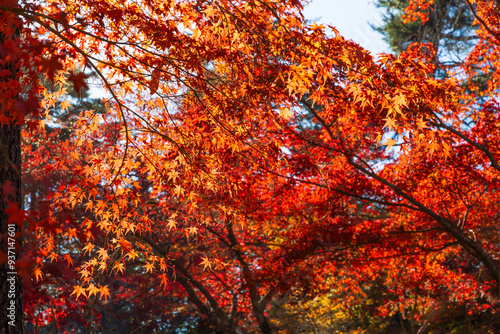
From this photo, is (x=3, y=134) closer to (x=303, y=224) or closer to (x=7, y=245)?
(x=7, y=245)

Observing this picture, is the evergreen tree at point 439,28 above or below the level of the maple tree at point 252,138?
above

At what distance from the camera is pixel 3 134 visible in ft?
12.2

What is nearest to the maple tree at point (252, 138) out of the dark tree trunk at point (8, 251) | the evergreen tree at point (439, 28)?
the dark tree trunk at point (8, 251)

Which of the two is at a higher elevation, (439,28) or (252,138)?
(439,28)

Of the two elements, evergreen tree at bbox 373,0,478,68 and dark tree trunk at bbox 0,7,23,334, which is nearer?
dark tree trunk at bbox 0,7,23,334

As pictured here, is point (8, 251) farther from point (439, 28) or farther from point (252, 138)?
point (439, 28)

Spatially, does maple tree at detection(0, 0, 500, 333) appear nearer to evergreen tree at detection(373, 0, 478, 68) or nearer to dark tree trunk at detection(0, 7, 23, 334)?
dark tree trunk at detection(0, 7, 23, 334)

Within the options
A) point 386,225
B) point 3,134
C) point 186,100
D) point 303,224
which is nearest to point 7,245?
point 3,134

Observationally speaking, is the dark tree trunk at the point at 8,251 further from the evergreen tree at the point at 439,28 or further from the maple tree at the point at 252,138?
the evergreen tree at the point at 439,28

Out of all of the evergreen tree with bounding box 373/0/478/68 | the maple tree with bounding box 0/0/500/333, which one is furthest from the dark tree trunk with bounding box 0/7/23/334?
the evergreen tree with bounding box 373/0/478/68

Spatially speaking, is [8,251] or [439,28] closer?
[8,251]

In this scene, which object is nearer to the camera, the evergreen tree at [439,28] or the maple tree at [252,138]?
the maple tree at [252,138]

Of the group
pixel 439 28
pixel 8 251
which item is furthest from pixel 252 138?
pixel 439 28

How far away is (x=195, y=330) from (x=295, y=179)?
11.3 metres
